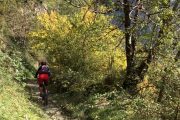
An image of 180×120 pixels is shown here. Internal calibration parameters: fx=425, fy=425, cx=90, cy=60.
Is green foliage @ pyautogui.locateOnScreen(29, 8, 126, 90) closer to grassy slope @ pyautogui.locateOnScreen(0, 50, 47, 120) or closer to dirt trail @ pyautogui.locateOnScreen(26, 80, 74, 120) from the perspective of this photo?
dirt trail @ pyautogui.locateOnScreen(26, 80, 74, 120)

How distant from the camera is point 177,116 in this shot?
44.3 ft

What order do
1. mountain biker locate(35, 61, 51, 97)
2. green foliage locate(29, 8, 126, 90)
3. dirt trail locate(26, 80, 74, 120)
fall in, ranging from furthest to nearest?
green foliage locate(29, 8, 126, 90), mountain biker locate(35, 61, 51, 97), dirt trail locate(26, 80, 74, 120)

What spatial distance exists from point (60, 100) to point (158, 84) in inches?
245

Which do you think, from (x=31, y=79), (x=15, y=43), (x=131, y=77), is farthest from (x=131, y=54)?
(x=15, y=43)

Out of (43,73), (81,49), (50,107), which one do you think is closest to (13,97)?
(50,107)

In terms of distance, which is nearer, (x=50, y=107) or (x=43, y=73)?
(x=50, y=107)

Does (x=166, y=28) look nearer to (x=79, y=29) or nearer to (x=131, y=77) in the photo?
(x=131, y=77)

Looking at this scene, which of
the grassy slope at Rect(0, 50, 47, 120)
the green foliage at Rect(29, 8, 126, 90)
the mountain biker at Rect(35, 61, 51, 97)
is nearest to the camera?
the grassy slope at Rect(0, 50, 47, 120)

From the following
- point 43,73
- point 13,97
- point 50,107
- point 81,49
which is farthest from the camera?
point 81,49

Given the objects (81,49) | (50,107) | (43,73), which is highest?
(81,49)

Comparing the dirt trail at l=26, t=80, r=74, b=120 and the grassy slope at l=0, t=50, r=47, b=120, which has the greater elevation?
→ the grassy slope at l=0, t=50, r=47, b=120

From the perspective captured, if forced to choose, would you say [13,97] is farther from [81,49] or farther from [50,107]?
[81,49]

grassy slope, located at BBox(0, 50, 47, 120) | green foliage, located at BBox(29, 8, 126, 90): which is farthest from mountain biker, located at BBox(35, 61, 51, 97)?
green foliage, located at BBox(29, 8, 126, 90)

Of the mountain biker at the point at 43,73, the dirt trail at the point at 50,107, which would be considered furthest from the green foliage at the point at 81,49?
the mountain biker at the point at 43,73
